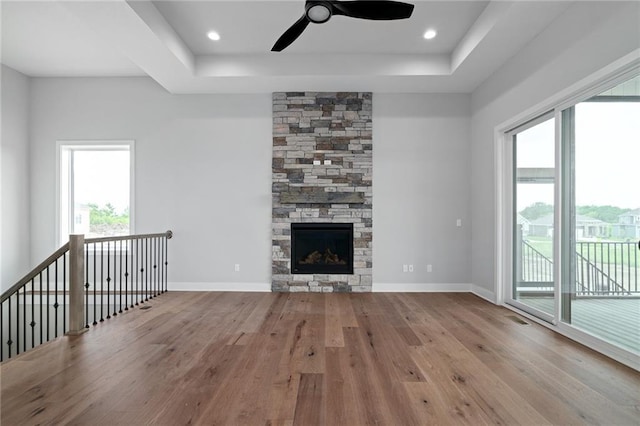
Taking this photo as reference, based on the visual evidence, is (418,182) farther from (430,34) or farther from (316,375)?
(316,375)

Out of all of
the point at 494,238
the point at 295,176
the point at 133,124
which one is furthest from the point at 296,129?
the point at 494,238

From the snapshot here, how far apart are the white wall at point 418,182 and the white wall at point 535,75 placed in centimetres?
21

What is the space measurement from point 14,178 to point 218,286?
11.4 ft

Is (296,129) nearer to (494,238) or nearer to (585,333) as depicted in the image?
(494,238)

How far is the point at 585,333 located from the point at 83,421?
371 centimetres

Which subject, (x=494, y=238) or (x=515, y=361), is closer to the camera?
(x=515, y=361)

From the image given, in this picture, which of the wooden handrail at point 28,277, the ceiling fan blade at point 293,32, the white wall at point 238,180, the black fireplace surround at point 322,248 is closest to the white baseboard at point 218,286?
the white wall at point 238,180

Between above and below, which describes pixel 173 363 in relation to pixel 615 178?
below

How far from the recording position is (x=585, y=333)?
2.87m

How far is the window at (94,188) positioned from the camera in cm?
532

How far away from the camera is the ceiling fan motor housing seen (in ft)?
8.18

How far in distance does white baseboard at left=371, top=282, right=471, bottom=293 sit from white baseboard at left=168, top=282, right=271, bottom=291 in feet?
5.71

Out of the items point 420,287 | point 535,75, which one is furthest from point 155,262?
point 535,75

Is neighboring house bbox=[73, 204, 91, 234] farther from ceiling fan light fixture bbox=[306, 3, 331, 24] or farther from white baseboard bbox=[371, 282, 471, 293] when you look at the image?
ceiling fan light fixture bbox=[306, 3, 331, 24]
